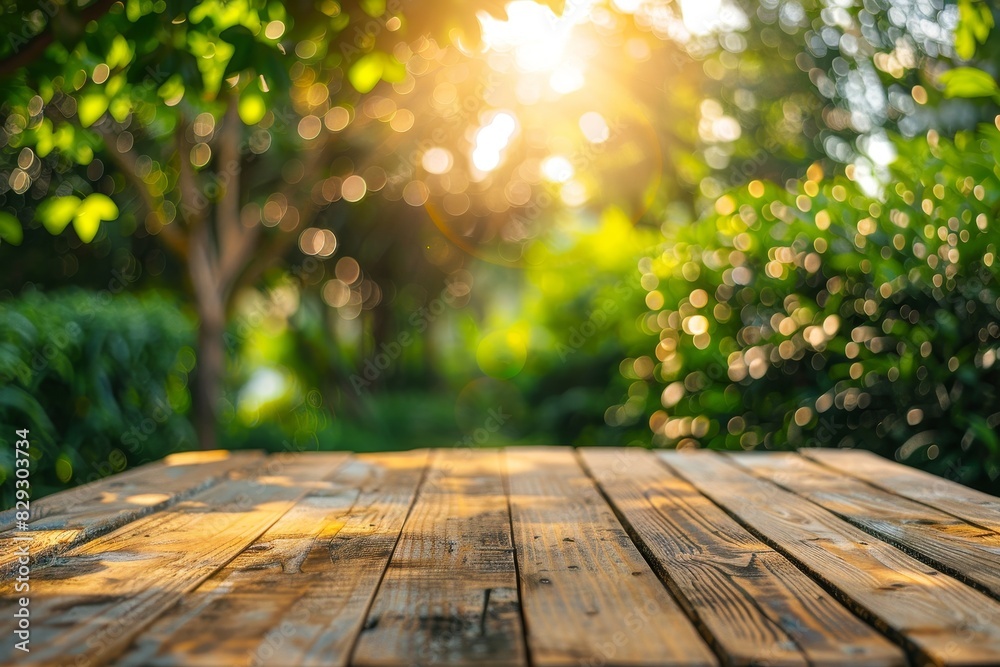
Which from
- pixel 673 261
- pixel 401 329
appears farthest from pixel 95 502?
pixel 401 329

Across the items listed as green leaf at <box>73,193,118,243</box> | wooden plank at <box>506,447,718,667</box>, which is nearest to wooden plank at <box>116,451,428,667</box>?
wooden plank at <box>506,447,718,667</box>

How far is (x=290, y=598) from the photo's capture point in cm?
120

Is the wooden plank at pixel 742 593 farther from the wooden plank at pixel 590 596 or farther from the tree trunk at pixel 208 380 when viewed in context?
the tree trunk at pixel 208 380

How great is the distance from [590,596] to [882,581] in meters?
0.47

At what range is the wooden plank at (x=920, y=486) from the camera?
1.85 meters

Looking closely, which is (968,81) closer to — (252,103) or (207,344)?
(252,103)

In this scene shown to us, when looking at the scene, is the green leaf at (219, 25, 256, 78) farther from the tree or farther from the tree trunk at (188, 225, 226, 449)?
the tree trunk at (188, 225, 226, 449)

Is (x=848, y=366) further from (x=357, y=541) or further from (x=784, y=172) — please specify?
(x=784, y=172)

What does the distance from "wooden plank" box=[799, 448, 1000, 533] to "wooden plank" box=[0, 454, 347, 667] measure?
152cm

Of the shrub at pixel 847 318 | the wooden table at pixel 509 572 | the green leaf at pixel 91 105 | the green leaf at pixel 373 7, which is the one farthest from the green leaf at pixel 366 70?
the shrub at pixel 847 318

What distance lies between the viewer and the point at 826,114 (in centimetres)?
788

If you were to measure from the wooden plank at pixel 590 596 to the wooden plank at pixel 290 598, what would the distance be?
245 millimetres

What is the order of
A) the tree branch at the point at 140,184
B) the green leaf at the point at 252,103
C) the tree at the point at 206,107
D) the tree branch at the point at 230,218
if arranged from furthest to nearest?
the tree branch at the point at 230,218
the tree branch at the point at 140,184
the green leaf at the point at 252,103
the tree at the point at 206,107

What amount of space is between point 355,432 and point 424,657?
7.83 m
